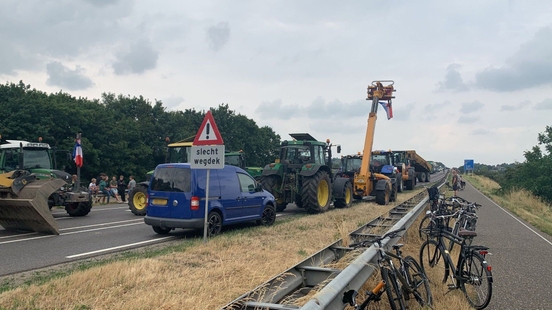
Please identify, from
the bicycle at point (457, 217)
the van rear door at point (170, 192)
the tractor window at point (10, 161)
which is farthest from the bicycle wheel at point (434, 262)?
the tractor window at point (10, 161)

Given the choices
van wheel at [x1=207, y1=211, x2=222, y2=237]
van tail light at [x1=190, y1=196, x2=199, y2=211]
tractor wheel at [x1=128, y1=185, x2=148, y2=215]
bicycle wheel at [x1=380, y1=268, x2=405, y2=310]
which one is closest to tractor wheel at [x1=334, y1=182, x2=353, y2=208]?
tractor wheel at [x1=128, y1=185, x2=148, y2=215]

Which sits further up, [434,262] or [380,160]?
[380,160]

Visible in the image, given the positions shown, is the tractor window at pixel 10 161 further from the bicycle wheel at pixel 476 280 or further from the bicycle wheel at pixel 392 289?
the bicycle wheel at pixel 476 280

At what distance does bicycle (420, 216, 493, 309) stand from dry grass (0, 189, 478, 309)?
0.18 meters

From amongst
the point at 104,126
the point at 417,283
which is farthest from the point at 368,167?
the point at 104,126

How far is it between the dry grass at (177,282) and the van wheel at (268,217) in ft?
13.2

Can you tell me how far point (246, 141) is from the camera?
218ft

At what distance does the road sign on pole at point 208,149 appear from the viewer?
8.76 m

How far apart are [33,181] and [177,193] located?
13.5 feet

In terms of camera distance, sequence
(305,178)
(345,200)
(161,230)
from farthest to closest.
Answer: (345,200)
(305,178)
(161,230)

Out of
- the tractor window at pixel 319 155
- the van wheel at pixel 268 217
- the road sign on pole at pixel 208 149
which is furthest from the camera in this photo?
the tractor window at pixel 319 155

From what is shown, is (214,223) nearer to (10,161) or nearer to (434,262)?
(434,262)

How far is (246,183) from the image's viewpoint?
38.5 ft

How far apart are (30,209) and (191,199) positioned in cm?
385
